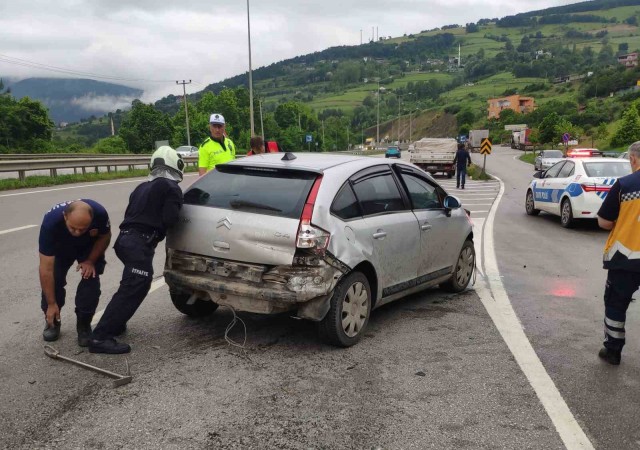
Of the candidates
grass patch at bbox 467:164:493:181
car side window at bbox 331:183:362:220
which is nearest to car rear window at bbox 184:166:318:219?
car side window at bbox 331:183:362:220

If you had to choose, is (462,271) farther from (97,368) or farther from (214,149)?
(97,368)

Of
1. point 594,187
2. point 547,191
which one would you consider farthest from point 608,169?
point 547,191

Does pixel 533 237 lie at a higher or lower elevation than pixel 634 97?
lower

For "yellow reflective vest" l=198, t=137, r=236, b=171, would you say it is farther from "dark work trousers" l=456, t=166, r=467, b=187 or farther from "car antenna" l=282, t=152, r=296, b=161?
"dark work trousers" l=456, t=166, r=467, b=187

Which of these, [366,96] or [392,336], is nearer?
[392,336]

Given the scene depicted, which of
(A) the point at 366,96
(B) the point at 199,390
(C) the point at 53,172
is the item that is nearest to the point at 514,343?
(B) the point at 199,390

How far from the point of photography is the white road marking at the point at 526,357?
345cm

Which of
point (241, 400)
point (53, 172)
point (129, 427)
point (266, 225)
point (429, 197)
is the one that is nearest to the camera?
point (129, 427)

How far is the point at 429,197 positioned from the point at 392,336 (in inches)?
68.6

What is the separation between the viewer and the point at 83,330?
4.78 m

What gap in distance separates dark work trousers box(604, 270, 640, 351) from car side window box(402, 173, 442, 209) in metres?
1.97

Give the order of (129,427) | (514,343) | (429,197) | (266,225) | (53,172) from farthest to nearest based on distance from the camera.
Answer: (53,172) < (429,197) < (514,343) < (266,225) < (129,427)

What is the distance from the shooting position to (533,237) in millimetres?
11266

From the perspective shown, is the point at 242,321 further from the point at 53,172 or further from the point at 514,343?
the point at 53,172
